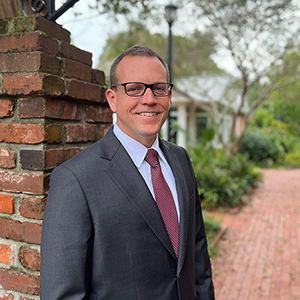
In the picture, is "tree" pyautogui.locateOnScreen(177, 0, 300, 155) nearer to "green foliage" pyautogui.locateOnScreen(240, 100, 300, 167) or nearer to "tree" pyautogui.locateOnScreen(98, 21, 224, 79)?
"tree" pyautogui.locateOnScreen(98, 21, 224, 79)

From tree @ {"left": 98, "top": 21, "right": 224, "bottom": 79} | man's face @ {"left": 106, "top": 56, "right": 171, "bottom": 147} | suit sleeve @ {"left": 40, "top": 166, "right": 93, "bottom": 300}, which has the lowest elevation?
suit sleeve @ {"left": 40, "top": 166, "right": 93, "bottom": 300}

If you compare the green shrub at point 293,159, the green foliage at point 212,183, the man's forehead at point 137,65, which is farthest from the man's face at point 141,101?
the green shrub at point 293,159

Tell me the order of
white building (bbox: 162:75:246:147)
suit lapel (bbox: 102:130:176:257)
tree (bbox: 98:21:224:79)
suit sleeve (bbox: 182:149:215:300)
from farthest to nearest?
white building (bbox: 162:75:246:147) → tree (bbox: 98:21:224:79) → suit sleeve (bbox: 182:149:215:300) → suit lapel (bbox: 102:130:176:257)

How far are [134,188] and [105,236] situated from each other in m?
0.24

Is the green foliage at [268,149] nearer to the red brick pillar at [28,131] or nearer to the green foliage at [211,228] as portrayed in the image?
the green foliage at [211,228]

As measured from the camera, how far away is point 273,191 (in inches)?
436

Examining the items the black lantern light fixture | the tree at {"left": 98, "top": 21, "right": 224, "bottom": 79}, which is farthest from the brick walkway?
the tree at {"left": 98, "top": 21, "right": 224, "bottom": 79}

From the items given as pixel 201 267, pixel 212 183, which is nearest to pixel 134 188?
pixel 201 267

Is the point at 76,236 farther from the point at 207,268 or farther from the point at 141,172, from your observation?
the point at 207,268

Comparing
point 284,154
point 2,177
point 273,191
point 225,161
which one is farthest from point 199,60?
point 2,177

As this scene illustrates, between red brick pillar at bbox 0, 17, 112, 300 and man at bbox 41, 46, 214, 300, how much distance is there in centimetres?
23

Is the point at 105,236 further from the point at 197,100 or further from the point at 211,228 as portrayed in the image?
the point at 197,100

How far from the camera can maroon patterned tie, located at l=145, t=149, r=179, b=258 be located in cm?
149

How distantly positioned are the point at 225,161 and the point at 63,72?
9.75 metres
